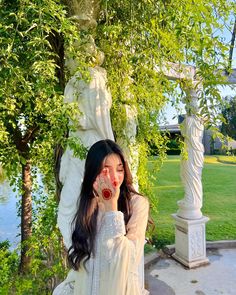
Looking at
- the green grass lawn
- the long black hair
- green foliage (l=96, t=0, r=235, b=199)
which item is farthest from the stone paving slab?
the long black hair

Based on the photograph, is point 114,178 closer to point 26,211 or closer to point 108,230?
point 108,230

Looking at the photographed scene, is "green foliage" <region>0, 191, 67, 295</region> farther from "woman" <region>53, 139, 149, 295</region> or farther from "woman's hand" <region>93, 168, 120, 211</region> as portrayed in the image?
"woman's hand" <region>93, 168, 120, 211</region>

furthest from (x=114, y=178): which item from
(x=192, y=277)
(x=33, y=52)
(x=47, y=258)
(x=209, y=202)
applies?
(x=209, y=202)

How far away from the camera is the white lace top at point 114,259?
2.94 ft

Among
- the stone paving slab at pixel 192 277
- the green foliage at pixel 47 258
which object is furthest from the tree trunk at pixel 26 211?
the stone paving slab at pixel 192 277

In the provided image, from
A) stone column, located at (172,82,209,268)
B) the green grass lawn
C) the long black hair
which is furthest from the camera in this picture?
the green grass lawn

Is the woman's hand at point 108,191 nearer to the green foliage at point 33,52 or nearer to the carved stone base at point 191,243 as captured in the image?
the green foliage at point 33,52

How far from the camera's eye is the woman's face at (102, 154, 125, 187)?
3.26ft

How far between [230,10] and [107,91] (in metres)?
0.91

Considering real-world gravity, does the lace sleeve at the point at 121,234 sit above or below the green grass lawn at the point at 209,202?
above

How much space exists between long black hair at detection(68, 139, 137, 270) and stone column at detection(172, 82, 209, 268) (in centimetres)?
244

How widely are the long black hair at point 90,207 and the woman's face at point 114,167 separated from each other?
0.02 meters

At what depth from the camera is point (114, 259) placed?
2.92ft

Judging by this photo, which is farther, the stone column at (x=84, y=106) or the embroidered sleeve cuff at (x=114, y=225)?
the stone column at (x=84, y=106)
